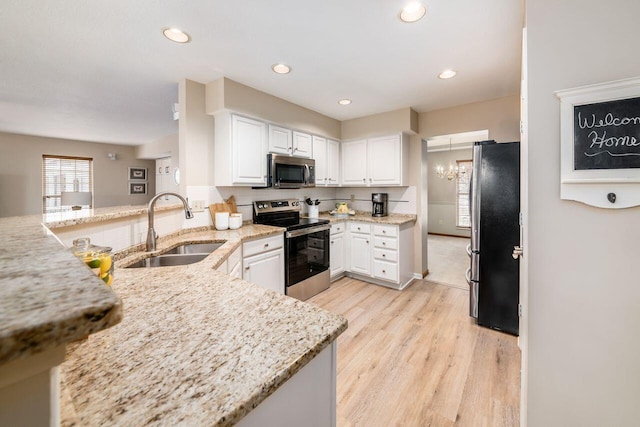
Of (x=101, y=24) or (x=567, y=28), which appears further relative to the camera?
(x=101, y=24)

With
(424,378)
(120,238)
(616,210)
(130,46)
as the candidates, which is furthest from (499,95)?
(120,238)

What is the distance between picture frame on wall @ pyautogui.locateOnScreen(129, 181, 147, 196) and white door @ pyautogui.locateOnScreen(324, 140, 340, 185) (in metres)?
5.07

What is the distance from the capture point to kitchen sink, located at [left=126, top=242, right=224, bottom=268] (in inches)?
70.4

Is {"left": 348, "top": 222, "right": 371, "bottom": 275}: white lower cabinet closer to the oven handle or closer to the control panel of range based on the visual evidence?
the oven handle

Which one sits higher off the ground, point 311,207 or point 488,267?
point 311,207

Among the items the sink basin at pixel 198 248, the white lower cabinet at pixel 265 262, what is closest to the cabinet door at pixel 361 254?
the white lower cabinet at pixel 265 262

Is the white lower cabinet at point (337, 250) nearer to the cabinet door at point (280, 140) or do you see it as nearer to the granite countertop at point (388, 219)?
the granite countertop at point (388, 219)

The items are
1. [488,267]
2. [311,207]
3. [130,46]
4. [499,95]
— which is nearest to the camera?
[130,46]

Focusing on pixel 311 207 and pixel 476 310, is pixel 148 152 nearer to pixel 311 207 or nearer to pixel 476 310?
pixel 311 207

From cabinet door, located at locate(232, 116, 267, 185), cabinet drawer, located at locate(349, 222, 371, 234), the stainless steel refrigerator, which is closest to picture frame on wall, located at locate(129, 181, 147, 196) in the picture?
cabinet door, located at locate(232, 116, 267, 185)

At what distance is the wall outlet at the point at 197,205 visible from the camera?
8.68 ft

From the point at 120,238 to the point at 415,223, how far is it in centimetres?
342

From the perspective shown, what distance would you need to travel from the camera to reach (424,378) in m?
1.87

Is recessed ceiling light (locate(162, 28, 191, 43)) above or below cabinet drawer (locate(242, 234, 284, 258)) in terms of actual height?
above
